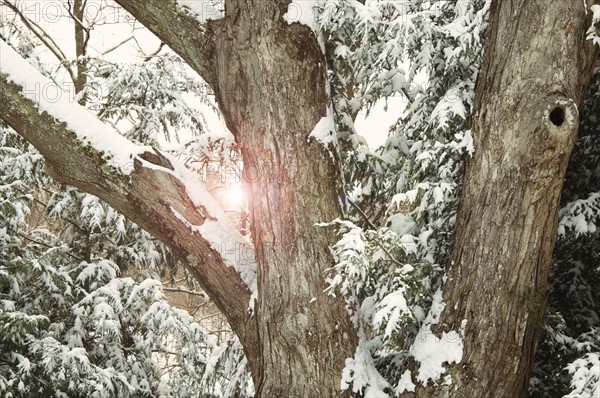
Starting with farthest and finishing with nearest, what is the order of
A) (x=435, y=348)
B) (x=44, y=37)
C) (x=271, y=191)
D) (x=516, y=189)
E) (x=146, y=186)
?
(x=44, y=37) → (x=146, y=186) → (x=271, y=191) → (x=435, y=348) → (x=516, y=189)

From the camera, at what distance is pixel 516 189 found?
2.72 m

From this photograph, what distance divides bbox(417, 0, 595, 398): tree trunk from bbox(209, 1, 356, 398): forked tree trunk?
1.91 ft

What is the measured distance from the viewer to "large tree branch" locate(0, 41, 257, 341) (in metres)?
3.13

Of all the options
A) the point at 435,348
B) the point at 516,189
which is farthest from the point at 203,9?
the point at 435,348

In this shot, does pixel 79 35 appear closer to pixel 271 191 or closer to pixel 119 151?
pixel 119 151

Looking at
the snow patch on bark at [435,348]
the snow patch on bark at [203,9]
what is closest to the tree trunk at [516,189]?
the snow patch on bark at [435,348]

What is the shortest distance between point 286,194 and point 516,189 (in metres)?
1.06

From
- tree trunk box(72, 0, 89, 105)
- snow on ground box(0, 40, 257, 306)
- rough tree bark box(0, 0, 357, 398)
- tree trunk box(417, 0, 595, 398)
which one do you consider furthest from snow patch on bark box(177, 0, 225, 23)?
tree trunk box(72, 0, 89, 105)

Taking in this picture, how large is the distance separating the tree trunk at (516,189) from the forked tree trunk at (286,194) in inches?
23.0

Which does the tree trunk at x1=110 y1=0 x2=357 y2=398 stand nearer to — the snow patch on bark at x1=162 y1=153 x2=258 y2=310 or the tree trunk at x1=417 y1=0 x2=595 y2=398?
the snow patch on bark at x1=162 y1=153 x2=258 y2=310

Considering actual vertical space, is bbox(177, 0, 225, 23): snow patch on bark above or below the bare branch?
below

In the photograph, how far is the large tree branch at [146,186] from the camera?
3129 mm

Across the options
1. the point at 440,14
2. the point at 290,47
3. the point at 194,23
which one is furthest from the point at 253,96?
the point at 440,14

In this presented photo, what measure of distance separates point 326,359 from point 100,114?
220 inches
